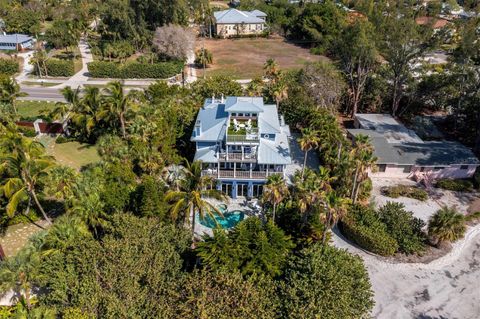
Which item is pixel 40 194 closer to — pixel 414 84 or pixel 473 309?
pixel 473 309

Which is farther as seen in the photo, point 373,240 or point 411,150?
point 411,150

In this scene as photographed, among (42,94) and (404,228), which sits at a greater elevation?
(42,94)

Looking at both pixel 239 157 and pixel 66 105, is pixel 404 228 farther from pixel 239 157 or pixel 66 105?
pixel 66 105

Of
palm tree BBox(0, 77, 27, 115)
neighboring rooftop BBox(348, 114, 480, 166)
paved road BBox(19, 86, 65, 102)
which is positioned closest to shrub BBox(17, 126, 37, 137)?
palm tree BBox(0, 77, 27, 115)

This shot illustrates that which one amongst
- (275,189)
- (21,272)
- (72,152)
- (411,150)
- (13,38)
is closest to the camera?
(21,272)

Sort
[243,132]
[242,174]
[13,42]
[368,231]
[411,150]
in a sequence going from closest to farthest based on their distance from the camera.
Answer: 1. [368,231]
2. [242,174]
3. [243,132]
4. [411,150]
5. [13,42]

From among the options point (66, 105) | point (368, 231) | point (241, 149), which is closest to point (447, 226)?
point (368, 231)
